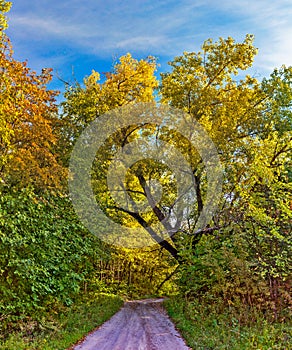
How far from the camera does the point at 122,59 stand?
66.7 feet

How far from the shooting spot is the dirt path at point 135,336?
930 centimetres

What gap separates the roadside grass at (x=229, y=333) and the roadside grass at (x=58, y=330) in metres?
3.21

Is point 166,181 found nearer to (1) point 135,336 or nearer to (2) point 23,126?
(2) point 23,126

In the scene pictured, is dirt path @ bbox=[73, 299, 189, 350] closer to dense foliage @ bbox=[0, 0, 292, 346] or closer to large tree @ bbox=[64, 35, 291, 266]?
dense foliage @ bbox=[0, 0, 292, 346]

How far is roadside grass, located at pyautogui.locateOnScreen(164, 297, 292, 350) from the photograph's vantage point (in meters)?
8.01

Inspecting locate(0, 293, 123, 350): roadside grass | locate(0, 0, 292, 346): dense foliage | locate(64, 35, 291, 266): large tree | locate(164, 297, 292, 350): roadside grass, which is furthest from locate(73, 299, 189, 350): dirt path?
locate(64, 35, 291, 266): large tree

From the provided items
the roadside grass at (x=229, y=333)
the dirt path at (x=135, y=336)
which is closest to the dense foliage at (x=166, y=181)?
the roadside grass at (x=229, y=333)

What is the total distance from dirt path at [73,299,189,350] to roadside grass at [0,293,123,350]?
33 cm

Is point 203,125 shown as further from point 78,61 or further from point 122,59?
point 78,61

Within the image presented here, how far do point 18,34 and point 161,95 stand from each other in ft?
31.9

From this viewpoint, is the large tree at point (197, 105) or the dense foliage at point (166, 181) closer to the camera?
the dense foliage at point (166, 181)

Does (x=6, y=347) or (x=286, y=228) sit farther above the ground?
(x=286, y=228)

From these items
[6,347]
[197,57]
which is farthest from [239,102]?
[6,347]

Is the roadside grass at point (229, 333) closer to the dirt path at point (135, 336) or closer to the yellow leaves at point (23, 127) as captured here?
the dirt path at point (135, 336)
